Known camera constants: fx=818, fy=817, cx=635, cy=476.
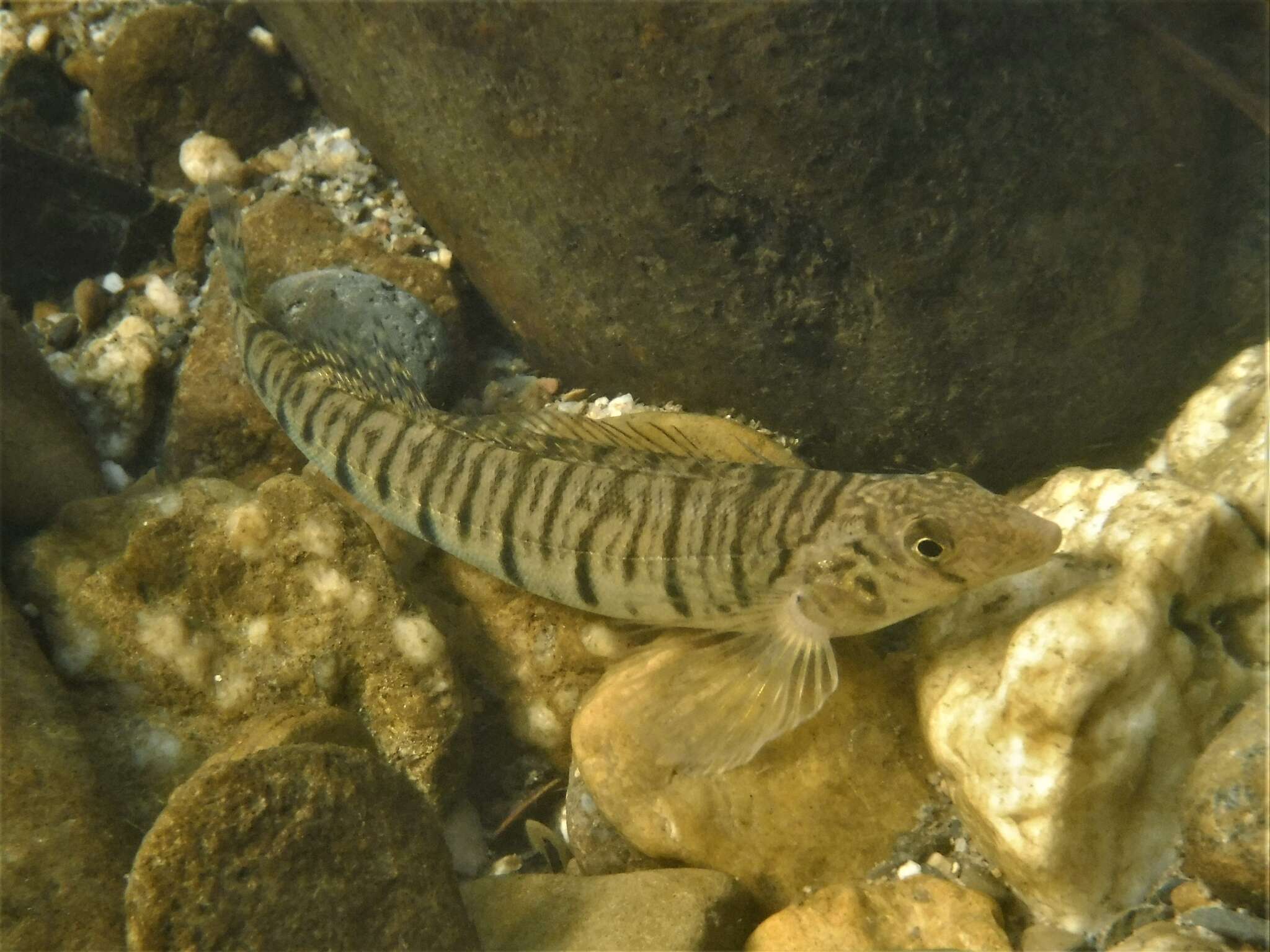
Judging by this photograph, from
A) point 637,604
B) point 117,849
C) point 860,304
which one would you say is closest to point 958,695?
point 637,604

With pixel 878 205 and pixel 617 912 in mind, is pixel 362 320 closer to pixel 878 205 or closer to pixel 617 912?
pixel 878 205

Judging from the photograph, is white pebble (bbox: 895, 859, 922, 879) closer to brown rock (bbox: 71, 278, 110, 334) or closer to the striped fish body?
the striped fish body

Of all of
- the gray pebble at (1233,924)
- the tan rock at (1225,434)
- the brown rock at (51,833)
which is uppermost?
the tan rock at (1225,434)

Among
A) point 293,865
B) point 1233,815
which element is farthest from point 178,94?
point 1233,815

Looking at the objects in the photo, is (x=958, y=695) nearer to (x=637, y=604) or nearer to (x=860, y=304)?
(x=637, y=604)

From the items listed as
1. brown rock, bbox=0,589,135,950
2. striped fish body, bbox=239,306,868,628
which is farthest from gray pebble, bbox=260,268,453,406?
brown rock, bbox=0,589,135,950

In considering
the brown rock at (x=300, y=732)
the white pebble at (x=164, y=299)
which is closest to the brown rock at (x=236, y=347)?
the white pebble at (x=164, y=299)

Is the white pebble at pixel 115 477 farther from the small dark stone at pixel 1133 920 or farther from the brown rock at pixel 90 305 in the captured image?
the small dark stone at pixel 1133 920
